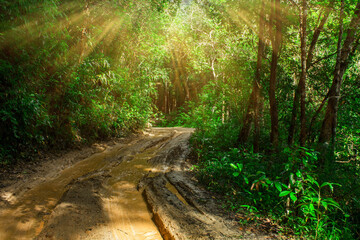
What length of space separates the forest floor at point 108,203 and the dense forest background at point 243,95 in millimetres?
582

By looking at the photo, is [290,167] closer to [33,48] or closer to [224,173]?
[224,173]

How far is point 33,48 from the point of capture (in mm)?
5441

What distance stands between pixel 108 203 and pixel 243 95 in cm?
742

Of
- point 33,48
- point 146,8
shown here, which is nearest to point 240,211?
point 33,48

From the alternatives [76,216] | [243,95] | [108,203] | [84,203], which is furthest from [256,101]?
[76,216]

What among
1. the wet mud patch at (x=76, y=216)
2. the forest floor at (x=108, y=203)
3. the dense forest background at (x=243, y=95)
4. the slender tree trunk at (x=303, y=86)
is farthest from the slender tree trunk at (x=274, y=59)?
the wet mud patch at (x=76, y=216)

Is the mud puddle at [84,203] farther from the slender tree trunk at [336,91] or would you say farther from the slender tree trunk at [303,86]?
the slender tree trunk at [336,91]

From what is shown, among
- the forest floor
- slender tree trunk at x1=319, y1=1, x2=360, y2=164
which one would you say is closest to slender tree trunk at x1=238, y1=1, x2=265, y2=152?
slender tree trunk at x1=319, y1=1, x2=360, y2=164

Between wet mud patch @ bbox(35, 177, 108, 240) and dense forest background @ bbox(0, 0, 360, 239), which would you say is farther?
dense forest background @ bbox(0, 0, 360, 239)

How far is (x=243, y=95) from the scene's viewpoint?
957 cm

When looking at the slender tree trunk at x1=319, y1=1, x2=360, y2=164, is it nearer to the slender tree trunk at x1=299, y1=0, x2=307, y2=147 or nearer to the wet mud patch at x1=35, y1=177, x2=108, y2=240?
the slender tree trunk at x1=299, y1=0, x2=307, y2=147

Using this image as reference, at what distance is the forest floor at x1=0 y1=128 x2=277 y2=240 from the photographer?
3094 mm

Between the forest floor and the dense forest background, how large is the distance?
1.91ft

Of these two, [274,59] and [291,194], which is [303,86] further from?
[291,194]
